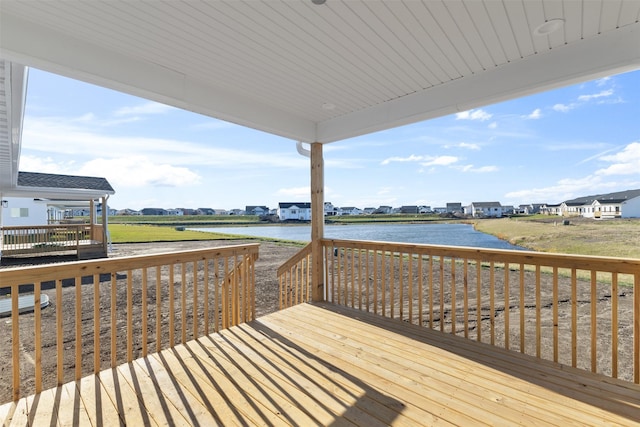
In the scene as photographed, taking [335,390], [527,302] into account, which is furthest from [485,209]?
[335,390]

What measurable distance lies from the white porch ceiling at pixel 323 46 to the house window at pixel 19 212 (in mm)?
22096

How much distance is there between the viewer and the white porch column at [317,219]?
176 inches

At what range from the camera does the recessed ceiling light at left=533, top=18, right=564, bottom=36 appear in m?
2.13

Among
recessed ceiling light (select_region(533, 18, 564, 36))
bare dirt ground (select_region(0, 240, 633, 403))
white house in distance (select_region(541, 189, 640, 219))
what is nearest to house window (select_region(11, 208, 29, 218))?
bare dirt ground (select_region(0, 240, 633, 403))

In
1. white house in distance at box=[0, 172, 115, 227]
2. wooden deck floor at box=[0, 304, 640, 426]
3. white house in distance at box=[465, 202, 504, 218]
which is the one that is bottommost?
wooden deck floor at box=[0, 304, 640, 426]

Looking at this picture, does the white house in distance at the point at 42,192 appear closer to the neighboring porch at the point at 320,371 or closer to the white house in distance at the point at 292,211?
the neighboring porch at the point at 320,371

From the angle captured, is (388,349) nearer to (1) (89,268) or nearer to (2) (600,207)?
(1) (89,268)

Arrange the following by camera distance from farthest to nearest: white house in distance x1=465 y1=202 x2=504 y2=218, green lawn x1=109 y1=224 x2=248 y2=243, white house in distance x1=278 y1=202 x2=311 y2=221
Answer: white house in distance x1=278 y1=202 x2=311 y2=221 → green lawn x1=109 y1=224 x2=248 y2=243 → white house in distance x1=465 y1=202 x2=504 y2=218

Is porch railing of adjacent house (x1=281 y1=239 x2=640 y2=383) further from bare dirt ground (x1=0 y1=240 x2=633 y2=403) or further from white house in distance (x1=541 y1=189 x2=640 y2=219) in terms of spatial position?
white house in distance (x1=541 y1=189 x2=640 y2=219)

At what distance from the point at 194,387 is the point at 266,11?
274 cm

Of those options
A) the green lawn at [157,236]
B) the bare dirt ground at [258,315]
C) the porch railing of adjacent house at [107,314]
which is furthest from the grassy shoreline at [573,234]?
the green lawn at [157,236]

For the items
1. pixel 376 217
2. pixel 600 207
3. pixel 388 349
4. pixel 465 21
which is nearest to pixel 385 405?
pixel 388 349

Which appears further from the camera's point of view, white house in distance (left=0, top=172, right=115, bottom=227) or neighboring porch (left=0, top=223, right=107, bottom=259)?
neighboring porch (left=0, top=223, right=107, bottom=259)

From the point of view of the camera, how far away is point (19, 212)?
1777 cm
